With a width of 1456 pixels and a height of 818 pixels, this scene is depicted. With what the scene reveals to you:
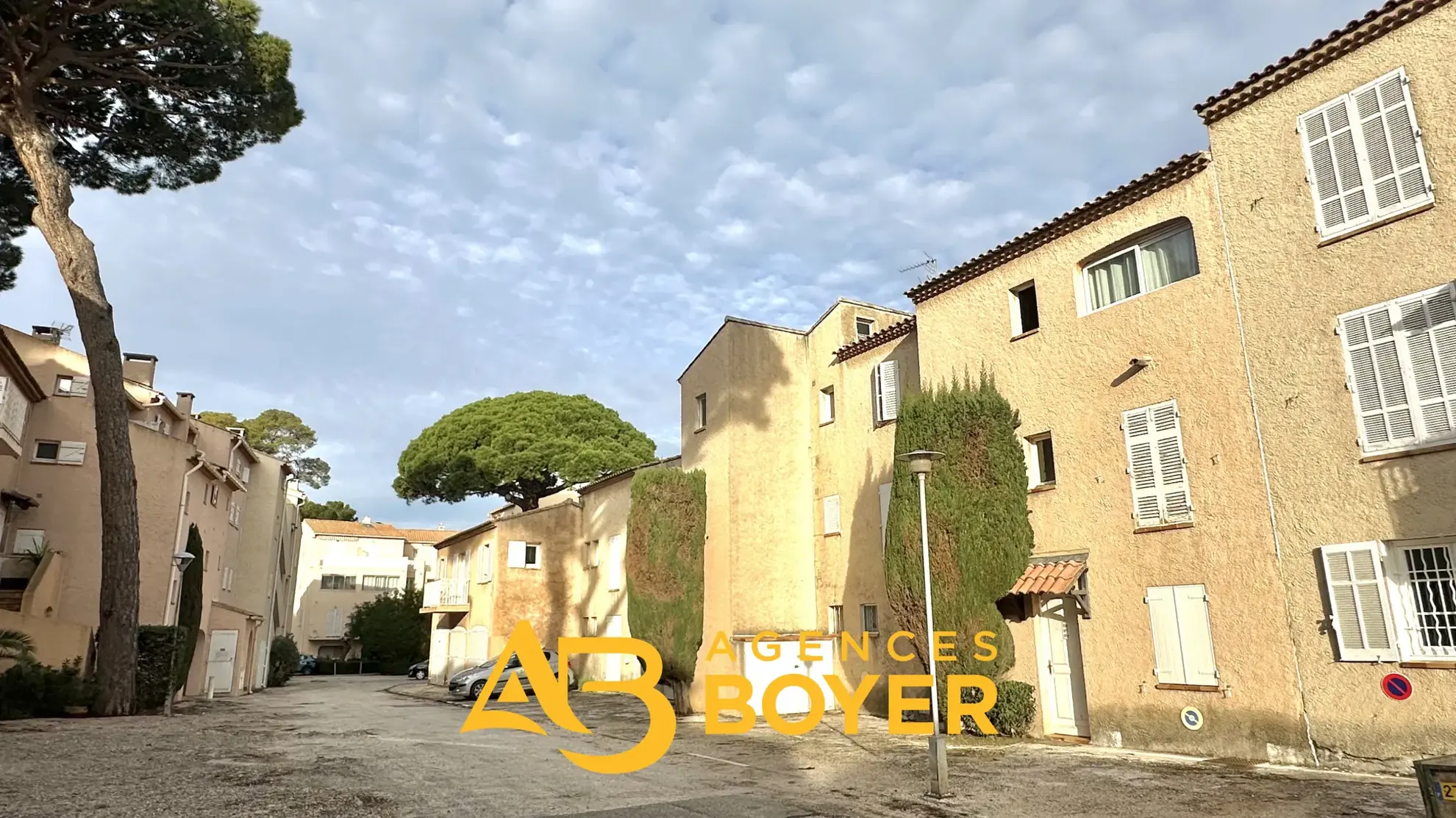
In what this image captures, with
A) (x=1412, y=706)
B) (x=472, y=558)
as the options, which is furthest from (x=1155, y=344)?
(x=472, y=558)

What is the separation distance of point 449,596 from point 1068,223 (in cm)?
3107

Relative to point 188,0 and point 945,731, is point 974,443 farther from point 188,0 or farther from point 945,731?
point 188,0

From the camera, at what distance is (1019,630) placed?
1468cm

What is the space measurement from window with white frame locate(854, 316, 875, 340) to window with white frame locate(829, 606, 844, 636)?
700cm

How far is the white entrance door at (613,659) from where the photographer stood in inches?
1071

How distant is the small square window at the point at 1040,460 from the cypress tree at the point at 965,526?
1.09ft

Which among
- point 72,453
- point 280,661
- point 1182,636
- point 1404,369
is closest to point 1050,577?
point 1182,636

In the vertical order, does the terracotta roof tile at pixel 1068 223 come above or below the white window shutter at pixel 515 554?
above

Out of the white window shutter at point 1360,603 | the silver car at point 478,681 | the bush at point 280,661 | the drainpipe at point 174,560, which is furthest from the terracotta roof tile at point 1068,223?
the bush at point 280,661

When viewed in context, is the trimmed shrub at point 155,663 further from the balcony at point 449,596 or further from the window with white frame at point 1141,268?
the window with white frame at point 1141,268

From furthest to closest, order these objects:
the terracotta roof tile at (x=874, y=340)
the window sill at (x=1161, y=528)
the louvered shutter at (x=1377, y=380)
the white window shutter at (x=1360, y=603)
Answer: the terracotta roof tile at (x=874, y=340) → the window sill at (x=1161, y=528) → the louvered shutter at (x=1377, y=380) → the white window shutter at (x=1360, y=603)

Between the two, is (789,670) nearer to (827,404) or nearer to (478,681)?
(827,404)

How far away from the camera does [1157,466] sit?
13000 mm

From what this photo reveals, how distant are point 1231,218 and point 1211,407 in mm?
2860
